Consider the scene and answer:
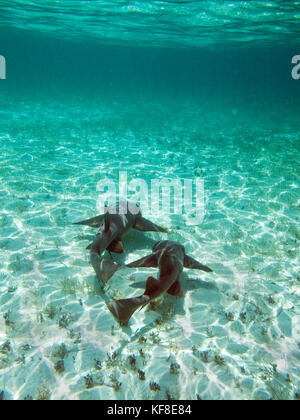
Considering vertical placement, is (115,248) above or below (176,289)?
above

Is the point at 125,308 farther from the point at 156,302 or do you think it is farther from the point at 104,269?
the point at 156,302

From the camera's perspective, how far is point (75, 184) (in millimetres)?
10922

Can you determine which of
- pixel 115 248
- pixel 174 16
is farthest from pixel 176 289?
pixel 174 16

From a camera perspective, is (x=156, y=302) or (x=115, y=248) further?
(x=115, y=248)

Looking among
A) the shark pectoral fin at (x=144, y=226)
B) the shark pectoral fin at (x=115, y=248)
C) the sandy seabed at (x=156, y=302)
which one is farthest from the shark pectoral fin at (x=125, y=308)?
the shark pectoral fin at (x=144, y=226)

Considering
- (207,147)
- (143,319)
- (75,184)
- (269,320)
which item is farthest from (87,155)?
(269,320)

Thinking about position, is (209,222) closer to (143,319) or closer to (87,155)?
(143,319)

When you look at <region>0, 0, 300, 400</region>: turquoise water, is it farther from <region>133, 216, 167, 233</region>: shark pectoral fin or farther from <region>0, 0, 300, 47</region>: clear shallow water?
Result: <region>0, 0, 300, 47</region>: clear shallow water

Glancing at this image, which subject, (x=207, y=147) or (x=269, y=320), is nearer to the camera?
(x=269, y=320)

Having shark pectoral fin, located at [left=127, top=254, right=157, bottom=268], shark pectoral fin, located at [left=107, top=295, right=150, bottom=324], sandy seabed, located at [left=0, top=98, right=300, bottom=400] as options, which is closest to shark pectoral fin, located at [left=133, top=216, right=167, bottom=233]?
sandy seabed, located at [left=0, top=98, right=300, bottom=400]

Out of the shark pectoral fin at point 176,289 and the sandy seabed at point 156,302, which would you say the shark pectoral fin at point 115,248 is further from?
the shark pectoral fin at point 176,289

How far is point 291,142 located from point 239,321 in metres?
17.8

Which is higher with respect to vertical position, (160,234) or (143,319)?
(160,234)

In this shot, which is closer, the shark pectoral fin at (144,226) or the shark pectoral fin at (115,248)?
the shark pectoral fin at (115,248)
